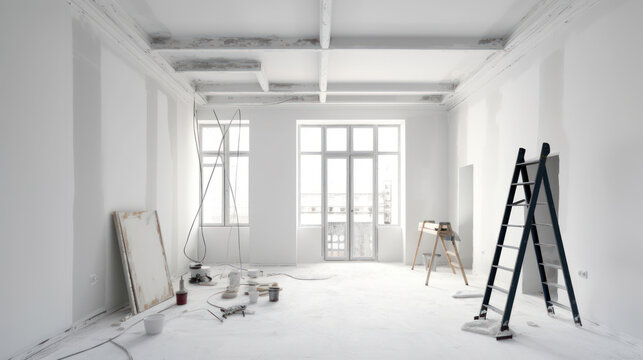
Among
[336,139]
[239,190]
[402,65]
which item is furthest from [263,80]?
[239,190]

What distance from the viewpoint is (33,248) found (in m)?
2.63

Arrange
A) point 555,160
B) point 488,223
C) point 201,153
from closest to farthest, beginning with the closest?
point 555,160 < point 488,223 < point 201,153

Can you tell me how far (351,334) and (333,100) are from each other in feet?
13.9

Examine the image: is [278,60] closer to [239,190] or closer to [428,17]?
[428,17]

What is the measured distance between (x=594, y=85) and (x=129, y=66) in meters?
4.81

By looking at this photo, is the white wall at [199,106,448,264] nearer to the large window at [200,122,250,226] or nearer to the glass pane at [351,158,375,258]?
the large window at [200,122,250,226]

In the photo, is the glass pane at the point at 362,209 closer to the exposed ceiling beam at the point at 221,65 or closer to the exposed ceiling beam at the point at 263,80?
the exposed ceiling beam at the point at 263,80

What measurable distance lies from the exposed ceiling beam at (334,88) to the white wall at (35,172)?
2861 mm

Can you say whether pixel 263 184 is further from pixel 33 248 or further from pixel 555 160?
pixel 555 160

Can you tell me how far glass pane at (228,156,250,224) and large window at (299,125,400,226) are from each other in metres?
1.08

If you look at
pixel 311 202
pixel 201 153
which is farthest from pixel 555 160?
pixel 201 153

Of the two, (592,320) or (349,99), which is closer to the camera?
(592,320)

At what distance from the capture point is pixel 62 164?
2.95 metres

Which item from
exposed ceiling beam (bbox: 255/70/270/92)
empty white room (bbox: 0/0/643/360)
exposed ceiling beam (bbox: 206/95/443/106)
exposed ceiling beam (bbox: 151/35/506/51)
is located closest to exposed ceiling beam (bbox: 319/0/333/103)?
empty white room (bbox: 0/0/643/360)
